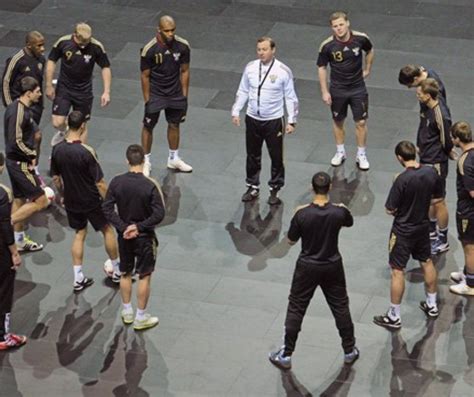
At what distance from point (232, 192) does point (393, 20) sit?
17.6ft

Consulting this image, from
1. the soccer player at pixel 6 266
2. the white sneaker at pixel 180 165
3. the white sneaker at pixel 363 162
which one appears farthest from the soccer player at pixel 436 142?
the soccer player at pixel 6 266

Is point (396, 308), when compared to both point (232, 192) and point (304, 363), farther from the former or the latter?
point (232, 192)

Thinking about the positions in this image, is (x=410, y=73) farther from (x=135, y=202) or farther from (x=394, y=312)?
(x=135, y=202)

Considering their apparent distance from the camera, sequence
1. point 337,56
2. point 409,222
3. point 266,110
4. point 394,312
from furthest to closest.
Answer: point 337,56 → point 266,110 → point 394,312 → point 409,222

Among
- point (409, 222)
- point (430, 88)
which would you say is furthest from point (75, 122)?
point (430, 88)

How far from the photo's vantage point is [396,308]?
1125cm

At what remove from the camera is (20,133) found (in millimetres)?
12039

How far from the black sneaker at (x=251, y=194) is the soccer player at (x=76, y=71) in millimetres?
1848

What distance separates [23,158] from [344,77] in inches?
148

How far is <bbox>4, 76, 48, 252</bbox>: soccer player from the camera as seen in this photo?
1196cm

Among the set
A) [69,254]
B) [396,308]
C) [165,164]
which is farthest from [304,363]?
[165,164]

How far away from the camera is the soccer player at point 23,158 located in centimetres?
1196

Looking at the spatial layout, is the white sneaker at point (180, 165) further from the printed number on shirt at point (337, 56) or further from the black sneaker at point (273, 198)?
the printed number on shirt at point (337, 56)

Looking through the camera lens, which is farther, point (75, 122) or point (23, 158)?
point (23, 158)
